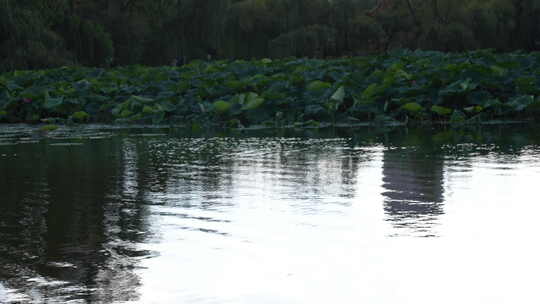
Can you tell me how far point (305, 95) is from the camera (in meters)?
13.7

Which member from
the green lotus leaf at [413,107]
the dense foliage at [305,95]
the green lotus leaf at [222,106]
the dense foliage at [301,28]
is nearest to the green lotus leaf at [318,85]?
the dense foliage at [305,95]

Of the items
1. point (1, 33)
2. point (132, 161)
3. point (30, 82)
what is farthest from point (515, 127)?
point (1, 33)

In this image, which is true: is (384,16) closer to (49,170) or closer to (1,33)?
(1,33)

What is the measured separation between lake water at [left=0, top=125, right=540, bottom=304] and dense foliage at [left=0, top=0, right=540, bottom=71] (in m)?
25.3

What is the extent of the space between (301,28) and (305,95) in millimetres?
31643

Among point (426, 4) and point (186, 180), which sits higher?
point (426, 4)

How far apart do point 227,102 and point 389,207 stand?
28.1 ft

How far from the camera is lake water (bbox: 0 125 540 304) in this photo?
3.18m

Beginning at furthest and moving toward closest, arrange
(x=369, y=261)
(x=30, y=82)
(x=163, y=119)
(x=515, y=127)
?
(x=30, y=82) < (x=163, y=119) < (x=515, y=127) < (x=369, y=261)

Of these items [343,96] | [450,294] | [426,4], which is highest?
[426,4]

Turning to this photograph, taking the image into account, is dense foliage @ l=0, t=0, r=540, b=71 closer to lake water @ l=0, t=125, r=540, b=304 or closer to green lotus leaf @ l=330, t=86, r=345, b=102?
green lotus leaf @ l=330, t=86, r=345, b=102

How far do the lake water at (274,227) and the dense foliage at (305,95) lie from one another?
4638 millimetres

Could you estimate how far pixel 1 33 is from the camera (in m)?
23.9

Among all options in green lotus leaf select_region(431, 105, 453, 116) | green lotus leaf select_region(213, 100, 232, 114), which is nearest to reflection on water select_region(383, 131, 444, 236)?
green lotus leaf select_region(431, 105, 453, 116)
